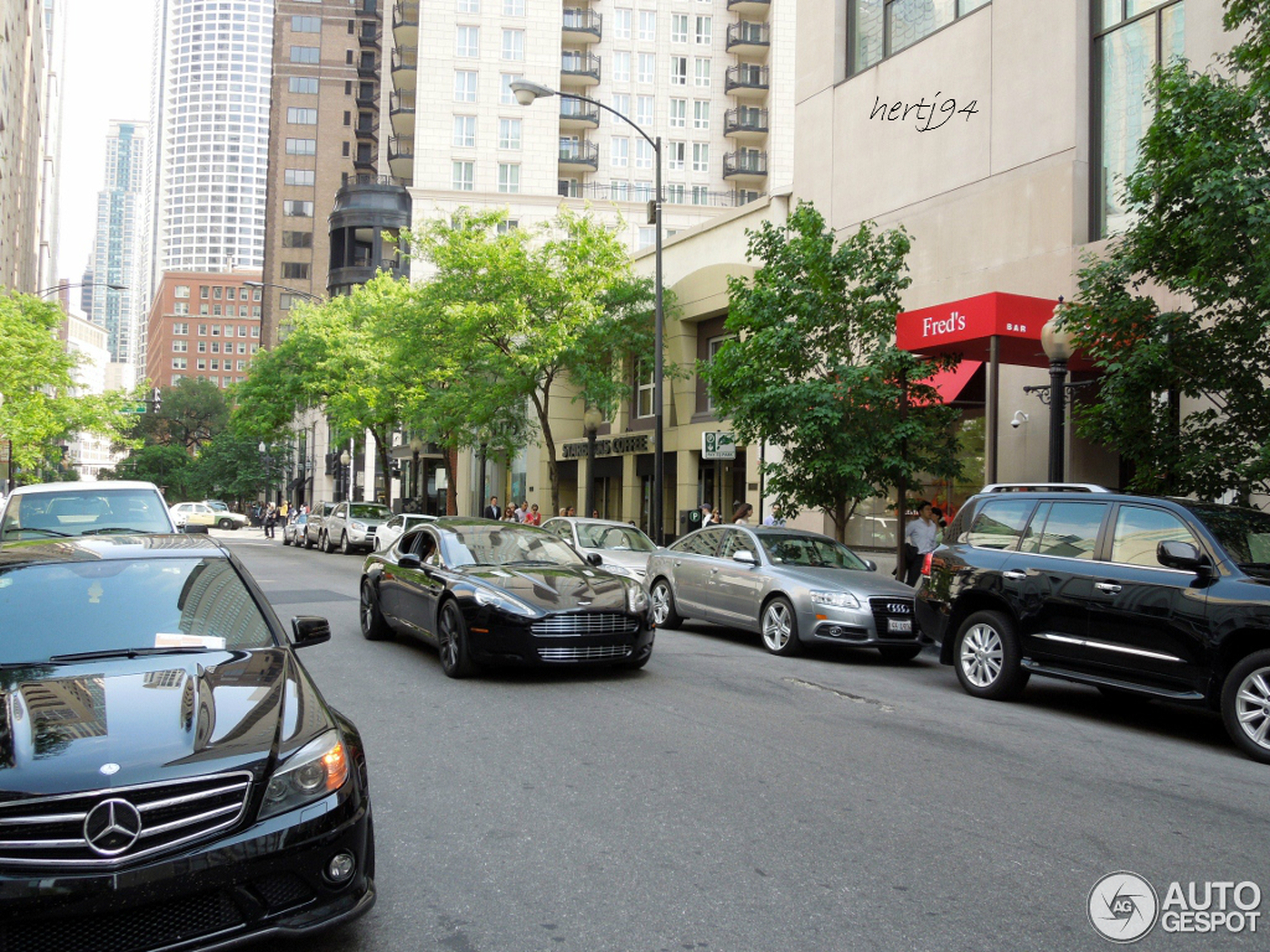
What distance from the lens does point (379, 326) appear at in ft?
101

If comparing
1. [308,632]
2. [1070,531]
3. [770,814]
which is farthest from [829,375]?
[308,632]

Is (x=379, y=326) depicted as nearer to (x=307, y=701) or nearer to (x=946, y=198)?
(x=946, y=198)

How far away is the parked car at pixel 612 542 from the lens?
1587 cm

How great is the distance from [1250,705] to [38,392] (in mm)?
40049

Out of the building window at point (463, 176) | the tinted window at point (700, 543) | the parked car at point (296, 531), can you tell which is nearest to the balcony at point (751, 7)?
the building window at point (463, 176)

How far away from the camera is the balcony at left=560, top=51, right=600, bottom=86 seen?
2224 inches

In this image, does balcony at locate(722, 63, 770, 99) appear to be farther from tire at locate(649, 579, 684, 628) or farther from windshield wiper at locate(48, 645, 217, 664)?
windshield wiper at locate(48, 645, 217, 664)

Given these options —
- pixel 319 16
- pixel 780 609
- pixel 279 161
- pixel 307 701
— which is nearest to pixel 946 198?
pixel 780 609

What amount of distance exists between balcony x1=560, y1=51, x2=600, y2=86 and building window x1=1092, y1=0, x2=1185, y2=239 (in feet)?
140

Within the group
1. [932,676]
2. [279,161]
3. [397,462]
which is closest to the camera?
[932,676]

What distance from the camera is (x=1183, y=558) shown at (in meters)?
7.50

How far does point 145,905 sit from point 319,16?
11554 cm

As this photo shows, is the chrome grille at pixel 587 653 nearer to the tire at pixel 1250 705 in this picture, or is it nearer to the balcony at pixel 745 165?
the tire at pixel 1250 705

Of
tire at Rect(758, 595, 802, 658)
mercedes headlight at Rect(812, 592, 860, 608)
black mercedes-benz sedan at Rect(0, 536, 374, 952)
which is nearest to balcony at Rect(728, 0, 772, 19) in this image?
tire at Rect(758, 595, 802, 658)
